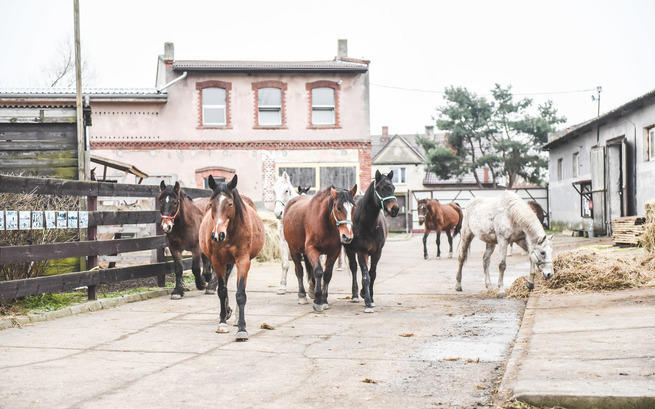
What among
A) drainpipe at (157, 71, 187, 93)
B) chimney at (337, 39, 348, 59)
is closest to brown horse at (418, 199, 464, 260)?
drainpipe at (157, 71, 187, 93)

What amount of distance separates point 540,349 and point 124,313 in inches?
210

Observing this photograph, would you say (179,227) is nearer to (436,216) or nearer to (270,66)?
(436,216)

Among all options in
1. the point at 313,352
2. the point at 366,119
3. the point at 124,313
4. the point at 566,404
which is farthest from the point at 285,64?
the point at 566,404

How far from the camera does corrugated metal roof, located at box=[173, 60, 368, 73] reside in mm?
30328

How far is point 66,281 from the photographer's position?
844 cm

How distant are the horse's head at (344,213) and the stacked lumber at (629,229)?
8929 millimetres

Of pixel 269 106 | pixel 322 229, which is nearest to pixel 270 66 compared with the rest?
pixel 269 106

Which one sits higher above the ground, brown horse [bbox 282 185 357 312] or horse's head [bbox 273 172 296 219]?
horse's head [bbox 273 172 296 219]

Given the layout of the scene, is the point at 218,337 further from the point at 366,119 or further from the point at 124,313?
the point at 366,119

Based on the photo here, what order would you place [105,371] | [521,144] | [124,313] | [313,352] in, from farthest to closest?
[521,144] → [124,313] → [313,352] → [105,371]

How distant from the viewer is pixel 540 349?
18.1 feet

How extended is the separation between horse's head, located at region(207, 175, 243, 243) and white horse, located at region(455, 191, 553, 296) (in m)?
4.79

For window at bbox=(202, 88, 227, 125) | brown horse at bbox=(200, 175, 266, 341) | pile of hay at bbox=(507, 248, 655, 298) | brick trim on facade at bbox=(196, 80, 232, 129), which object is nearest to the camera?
brown horse at bbox=(200, 175, 266, 341)

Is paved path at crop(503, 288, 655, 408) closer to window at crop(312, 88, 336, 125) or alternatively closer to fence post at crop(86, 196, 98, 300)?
fence post at crop(86, 196, 98, 300)
